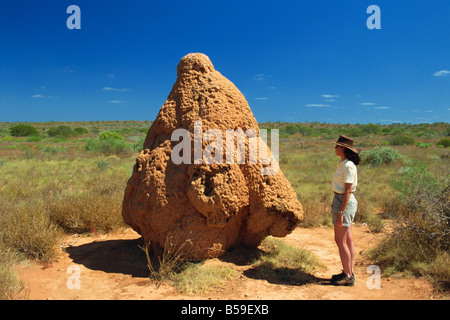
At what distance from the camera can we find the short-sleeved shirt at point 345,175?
3074 millimetres

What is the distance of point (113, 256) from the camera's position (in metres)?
4.11

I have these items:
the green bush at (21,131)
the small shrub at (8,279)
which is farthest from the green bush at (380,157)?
the green bush at (21,131)

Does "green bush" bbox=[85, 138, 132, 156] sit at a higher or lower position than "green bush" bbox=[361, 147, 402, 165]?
higher

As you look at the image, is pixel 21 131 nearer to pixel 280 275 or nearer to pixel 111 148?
pixel 111 148

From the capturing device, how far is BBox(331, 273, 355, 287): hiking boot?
10.8 feet

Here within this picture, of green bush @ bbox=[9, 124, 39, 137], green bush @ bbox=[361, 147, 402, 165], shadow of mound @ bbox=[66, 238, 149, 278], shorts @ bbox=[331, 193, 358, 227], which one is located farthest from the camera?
green bush @ bbox=[9, 124, 39, 137]

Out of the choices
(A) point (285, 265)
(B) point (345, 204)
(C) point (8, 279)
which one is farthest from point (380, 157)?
(C) point (8, 279)

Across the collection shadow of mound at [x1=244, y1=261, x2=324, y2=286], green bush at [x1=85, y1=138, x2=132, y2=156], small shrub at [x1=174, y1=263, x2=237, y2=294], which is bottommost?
shadow of mound at [x1=244, y1=261, x2=324, y2=286]

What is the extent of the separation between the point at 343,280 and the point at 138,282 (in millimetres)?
2301

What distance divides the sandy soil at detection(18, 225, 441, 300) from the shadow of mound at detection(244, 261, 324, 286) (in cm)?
5

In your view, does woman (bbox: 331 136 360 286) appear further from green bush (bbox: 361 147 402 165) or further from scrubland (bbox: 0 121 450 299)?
green bush (bbox: 361 147 402 165)

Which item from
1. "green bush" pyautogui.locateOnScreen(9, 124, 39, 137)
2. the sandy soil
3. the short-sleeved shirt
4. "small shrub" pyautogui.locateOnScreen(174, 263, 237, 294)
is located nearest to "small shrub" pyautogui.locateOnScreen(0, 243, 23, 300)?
the sandy soil

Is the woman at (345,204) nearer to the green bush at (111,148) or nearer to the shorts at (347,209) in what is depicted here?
the shorts at (347,209)

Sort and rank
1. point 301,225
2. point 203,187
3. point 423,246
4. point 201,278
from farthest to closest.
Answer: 1. point 301,225
2. point 423,246
3. point 203,187
4. point 201,278
